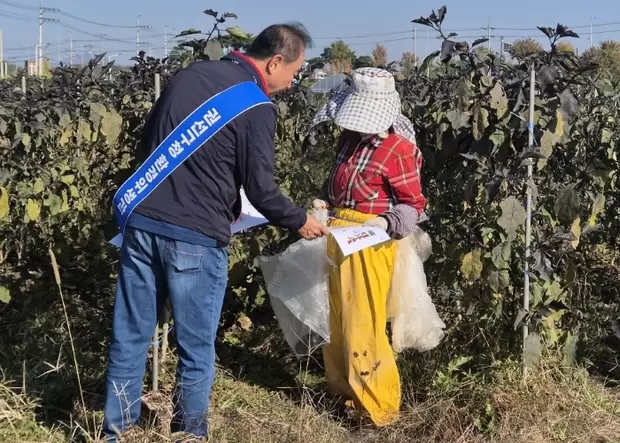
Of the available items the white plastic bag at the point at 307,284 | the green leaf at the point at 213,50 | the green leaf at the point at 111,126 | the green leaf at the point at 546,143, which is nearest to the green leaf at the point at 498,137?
the green leaf at the point at 546,143

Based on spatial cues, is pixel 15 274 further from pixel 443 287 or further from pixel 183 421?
pixel 443 287

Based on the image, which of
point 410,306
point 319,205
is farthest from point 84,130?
point 410,306

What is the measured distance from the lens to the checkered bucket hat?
9.17 feet

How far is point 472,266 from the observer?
298 cm

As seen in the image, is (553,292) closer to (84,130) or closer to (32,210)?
(84,130)

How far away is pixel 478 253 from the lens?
2.99 m

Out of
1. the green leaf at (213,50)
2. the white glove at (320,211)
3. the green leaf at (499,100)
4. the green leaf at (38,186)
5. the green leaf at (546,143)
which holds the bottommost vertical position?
the green leaf at (38,186)

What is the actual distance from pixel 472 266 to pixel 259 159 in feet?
3.59

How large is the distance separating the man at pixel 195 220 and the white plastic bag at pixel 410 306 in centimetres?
59

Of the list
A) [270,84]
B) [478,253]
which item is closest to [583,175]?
[478,253]

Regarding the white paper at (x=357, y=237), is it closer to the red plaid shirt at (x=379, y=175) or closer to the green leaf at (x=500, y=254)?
the red plaid shirt at (x=379, y=175)

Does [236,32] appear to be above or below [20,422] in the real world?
above

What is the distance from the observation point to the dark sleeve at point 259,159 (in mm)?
2316

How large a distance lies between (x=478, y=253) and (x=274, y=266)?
2.86 feet
